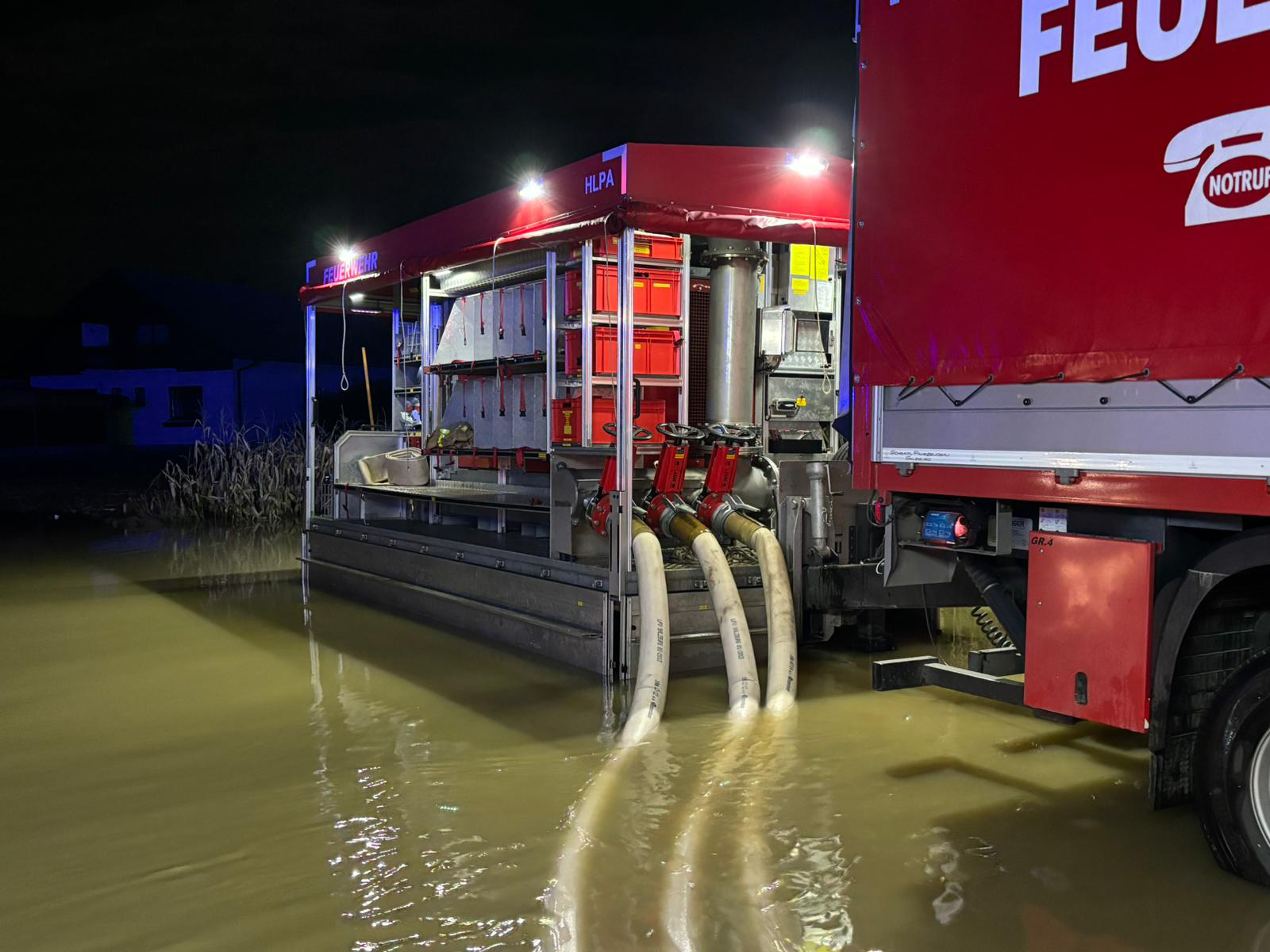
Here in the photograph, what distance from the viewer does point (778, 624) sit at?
21.4 feet

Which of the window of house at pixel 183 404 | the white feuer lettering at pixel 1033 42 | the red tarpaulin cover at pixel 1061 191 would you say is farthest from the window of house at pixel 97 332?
the white feuer lettering at pixel 1033 42

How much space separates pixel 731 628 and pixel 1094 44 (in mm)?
3574

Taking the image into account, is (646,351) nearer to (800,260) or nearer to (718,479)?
(718,479)

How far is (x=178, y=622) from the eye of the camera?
30.5ft

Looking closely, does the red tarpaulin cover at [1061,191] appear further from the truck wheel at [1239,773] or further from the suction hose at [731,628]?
the suction hose at [731,628]

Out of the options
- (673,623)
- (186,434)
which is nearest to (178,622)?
(673,623)

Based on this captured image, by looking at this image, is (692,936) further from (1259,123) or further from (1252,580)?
(1259,123)

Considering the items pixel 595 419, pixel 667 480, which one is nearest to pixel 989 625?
pixel 667 480

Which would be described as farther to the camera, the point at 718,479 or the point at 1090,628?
the point at 718,479

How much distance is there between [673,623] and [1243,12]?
4.62m

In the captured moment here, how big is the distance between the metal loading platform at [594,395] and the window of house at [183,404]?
27317 mm

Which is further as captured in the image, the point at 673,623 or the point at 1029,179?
the point at 673,623

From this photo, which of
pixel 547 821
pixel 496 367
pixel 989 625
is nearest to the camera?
pixel 547 821

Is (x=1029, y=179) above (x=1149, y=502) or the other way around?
above
